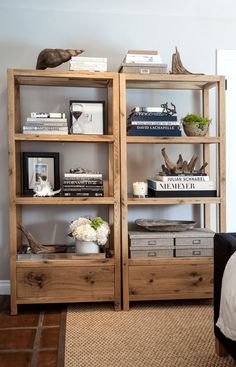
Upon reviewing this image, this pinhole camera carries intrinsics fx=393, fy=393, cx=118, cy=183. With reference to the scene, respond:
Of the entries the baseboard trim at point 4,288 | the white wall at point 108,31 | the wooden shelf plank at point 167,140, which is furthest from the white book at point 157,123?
the baseboard trim at point 4,288

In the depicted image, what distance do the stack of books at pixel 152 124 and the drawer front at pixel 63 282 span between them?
40.1 inches

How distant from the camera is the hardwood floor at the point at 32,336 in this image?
2136 millimetres

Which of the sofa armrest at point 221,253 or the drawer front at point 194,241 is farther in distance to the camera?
the drawer front at point 194,241

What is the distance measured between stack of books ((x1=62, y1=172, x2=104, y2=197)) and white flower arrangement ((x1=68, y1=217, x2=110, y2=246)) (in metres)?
0.20

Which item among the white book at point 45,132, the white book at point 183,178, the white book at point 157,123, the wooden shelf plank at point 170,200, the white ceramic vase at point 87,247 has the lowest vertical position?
the white ceramic vase at point 87,247

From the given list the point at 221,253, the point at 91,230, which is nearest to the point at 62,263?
the point at 91,230

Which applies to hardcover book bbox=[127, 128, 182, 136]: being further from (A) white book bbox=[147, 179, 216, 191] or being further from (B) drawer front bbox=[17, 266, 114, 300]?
(B) drawer front bbox=[17, 266, 114, 300]

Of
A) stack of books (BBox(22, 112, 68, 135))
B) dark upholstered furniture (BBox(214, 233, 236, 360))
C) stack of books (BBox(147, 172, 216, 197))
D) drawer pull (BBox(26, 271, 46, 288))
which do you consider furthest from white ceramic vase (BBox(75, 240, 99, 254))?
dark upholstered furniture (BBox(214, 233, 236, 360))

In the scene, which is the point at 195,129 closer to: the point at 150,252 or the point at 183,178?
the point at 183,178

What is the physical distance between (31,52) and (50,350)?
222 cm

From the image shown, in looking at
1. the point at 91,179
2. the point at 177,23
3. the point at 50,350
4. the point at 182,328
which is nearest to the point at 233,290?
the point at 182,328

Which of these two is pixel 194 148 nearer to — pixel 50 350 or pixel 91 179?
pixel 91 179

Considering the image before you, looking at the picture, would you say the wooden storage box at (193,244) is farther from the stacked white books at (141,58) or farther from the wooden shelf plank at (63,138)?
the stacked white books at (141,58)

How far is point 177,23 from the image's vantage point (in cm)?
325
